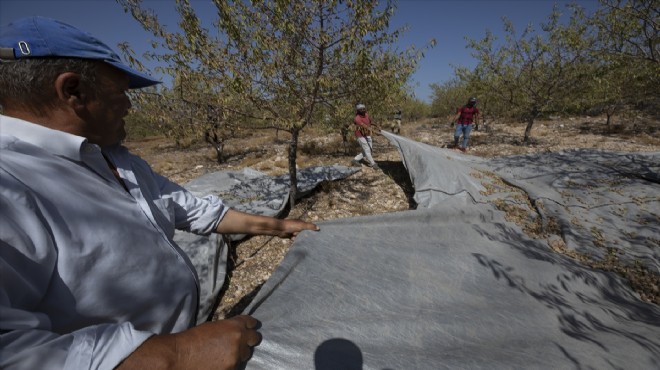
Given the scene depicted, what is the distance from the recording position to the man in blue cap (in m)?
0.63

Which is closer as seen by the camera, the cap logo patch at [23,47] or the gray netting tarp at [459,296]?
the cap logo patch at [23,47]

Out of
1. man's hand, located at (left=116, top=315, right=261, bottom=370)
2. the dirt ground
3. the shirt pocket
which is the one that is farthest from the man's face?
the dirt ground

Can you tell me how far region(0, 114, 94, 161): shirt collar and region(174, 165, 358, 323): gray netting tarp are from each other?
2.15 metres

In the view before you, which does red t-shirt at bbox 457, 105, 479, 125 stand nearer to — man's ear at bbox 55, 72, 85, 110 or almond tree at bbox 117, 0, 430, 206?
almond tree at bbox 117, 0, 430, 206

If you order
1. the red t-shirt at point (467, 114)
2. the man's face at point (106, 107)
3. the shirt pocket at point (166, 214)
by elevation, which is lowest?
the shirt pocket at point (166, 214)

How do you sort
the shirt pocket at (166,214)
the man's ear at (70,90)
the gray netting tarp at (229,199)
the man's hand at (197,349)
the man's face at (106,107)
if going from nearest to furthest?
the man's hand at (197,349) → the man's ear at (70,90) → the man's face at (106,107) → the shirt pocket at (166,214) → the gray netting tarp at (229,199)

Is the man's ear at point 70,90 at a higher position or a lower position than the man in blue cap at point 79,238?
higher

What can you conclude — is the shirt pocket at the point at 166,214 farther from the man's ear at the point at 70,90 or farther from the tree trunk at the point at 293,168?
the tree trunk at the point at 293,168

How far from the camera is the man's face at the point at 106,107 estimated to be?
41.6 inches

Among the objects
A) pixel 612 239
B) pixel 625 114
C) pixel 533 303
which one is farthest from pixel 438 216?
pixel 625 114

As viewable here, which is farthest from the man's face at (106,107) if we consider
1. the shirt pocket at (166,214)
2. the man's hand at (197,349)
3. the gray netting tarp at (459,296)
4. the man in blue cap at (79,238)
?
the gray netting tarp at (459,296)

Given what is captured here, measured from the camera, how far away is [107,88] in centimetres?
110

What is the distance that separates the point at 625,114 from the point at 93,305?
22449mm

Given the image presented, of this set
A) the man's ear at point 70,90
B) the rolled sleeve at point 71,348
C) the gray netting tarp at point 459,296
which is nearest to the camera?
the rolled sleeve at point 71,348
